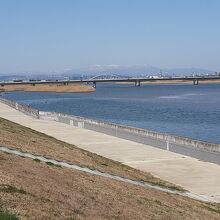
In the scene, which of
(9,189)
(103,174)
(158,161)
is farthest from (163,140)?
(9,189)

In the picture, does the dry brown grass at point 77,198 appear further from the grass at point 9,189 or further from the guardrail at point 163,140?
the guardrail at point 163,140

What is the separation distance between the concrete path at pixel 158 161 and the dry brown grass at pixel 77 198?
534 centimetres

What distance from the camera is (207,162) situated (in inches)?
1388

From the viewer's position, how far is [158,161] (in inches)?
1401

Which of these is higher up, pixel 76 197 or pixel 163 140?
pixel 76 197

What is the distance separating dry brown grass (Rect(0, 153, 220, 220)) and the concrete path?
17.5 ft

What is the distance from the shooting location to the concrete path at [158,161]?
27203mm

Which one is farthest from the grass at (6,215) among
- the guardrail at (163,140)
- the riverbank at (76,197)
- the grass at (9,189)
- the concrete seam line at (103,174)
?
the guardrail at (163,140)

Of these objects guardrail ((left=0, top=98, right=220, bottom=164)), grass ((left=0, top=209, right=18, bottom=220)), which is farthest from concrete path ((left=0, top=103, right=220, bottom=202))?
grass ((left=0, top=209, right=18, bottom=220))

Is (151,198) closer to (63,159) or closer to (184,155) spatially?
(63,159)

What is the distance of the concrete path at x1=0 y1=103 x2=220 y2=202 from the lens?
27.2 meters

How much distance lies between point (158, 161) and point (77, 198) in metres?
20.7

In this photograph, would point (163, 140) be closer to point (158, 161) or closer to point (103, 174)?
point (158, 161)

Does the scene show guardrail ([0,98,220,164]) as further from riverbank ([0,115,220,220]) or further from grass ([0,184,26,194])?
grass ([0,184,26,194])
